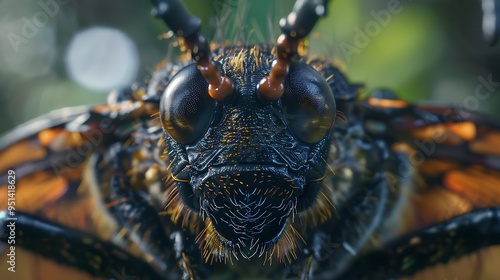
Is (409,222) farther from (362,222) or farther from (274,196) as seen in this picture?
(274,196)

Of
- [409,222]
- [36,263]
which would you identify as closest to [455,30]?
[409,222]

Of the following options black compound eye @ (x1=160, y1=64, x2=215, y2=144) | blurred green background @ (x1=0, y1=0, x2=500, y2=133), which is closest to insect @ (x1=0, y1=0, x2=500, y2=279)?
black compound eye @ (x1=160, y1=64, x2=215, y2=144)

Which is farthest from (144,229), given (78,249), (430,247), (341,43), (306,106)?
(341,43)

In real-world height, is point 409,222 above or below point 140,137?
below

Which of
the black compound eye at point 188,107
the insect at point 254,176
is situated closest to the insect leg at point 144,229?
the insect at point 254,176

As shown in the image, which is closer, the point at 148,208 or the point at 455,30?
the point at 148,208

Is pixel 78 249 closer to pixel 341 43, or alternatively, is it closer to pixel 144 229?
pixel 144 229
